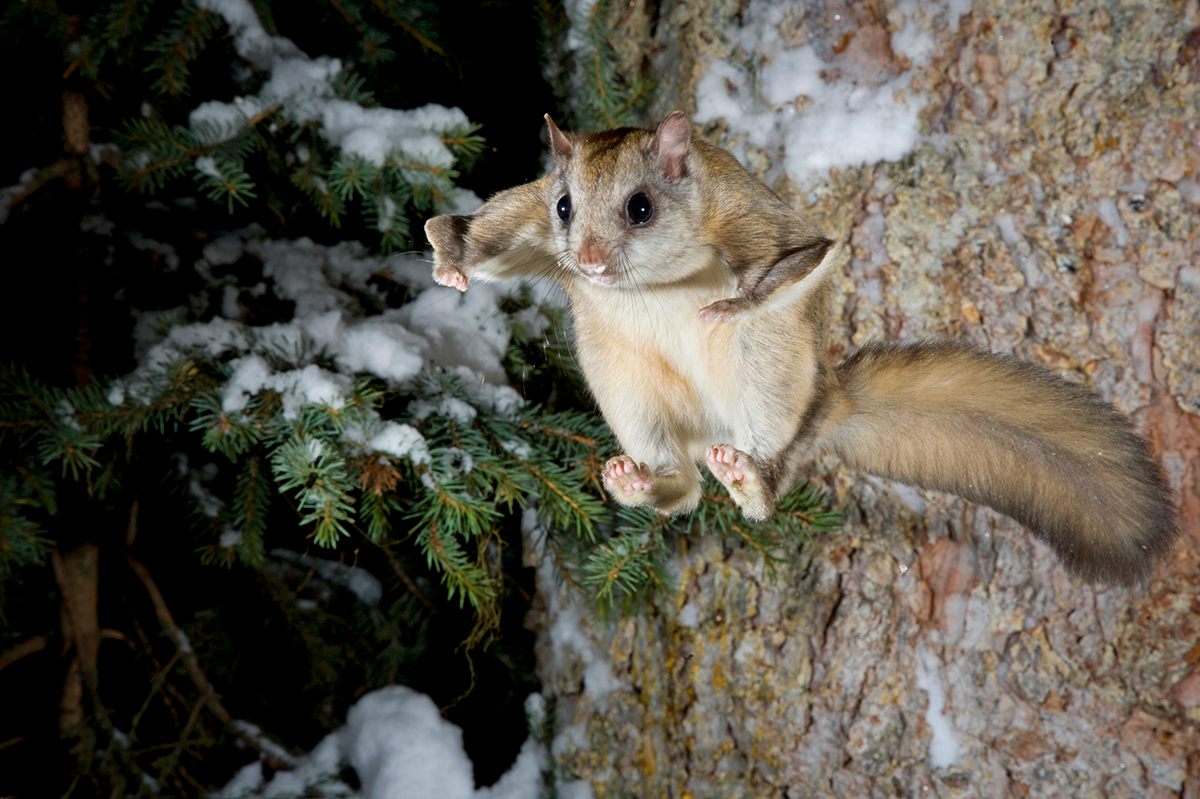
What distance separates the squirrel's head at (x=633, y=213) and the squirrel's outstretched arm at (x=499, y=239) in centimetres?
7

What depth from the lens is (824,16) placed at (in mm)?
1607

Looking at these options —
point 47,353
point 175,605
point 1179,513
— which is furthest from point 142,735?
point 1179,513

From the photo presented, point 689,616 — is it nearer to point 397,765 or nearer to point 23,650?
point 397,765

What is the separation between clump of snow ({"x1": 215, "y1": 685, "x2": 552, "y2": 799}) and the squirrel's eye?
4.29 feet

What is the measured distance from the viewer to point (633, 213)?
1.02 metres

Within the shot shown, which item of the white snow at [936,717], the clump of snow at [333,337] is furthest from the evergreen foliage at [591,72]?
the white snow at [936,717]

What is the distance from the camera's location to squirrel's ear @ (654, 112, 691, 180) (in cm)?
96

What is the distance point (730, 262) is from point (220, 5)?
1.22m

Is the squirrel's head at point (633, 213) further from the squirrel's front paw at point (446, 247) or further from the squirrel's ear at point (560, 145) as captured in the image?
the squirrel's front paw at point (446, 247)

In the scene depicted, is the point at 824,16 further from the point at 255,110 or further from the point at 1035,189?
the point at 255,110

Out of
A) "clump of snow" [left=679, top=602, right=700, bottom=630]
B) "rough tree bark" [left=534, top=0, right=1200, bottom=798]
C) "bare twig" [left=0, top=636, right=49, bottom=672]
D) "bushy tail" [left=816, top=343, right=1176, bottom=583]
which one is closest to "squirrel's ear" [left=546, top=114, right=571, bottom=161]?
"bushy tail" [left=816, top=343, right=1176, bottom=583]

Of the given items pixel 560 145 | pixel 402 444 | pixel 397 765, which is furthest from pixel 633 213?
pixel 397 765

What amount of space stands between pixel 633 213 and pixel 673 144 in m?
0.08

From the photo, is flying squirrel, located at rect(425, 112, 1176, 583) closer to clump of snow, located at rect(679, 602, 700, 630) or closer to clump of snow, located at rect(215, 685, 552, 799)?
clump of snow, located at rect(679, 602, 700, 630)
